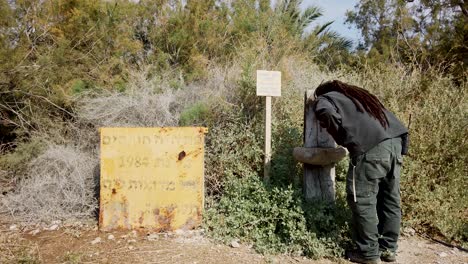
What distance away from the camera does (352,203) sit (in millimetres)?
3150

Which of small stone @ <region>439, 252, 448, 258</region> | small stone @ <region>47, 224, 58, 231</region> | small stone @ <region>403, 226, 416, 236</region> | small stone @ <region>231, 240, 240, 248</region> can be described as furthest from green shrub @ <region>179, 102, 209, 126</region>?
small stone @ <region>439, 252, 448, 258</region>

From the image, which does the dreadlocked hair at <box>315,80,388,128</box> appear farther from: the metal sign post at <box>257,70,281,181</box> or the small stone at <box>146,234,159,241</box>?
the small stone at <box>146,234,159,241</box>

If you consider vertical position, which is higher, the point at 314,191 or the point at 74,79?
the point at 74,79

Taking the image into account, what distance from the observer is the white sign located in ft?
13.5

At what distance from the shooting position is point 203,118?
4691 mm

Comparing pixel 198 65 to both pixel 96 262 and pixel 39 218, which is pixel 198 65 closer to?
pixel 39 218

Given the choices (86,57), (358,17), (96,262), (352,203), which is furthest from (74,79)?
(358,17)

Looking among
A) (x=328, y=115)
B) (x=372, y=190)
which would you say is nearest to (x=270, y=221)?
(x=372, y=190)

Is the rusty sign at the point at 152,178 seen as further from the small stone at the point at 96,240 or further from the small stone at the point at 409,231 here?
the small stone at the point at 409,231

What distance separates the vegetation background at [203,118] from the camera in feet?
12.4

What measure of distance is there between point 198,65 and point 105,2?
77.0 inches

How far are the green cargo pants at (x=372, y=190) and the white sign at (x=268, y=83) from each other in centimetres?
134

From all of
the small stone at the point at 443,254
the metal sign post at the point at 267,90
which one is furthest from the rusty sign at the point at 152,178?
the small stone at the point at 443,254

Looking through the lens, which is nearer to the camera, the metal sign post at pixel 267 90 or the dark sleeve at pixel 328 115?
the dark sleeve at pixel 328 115
